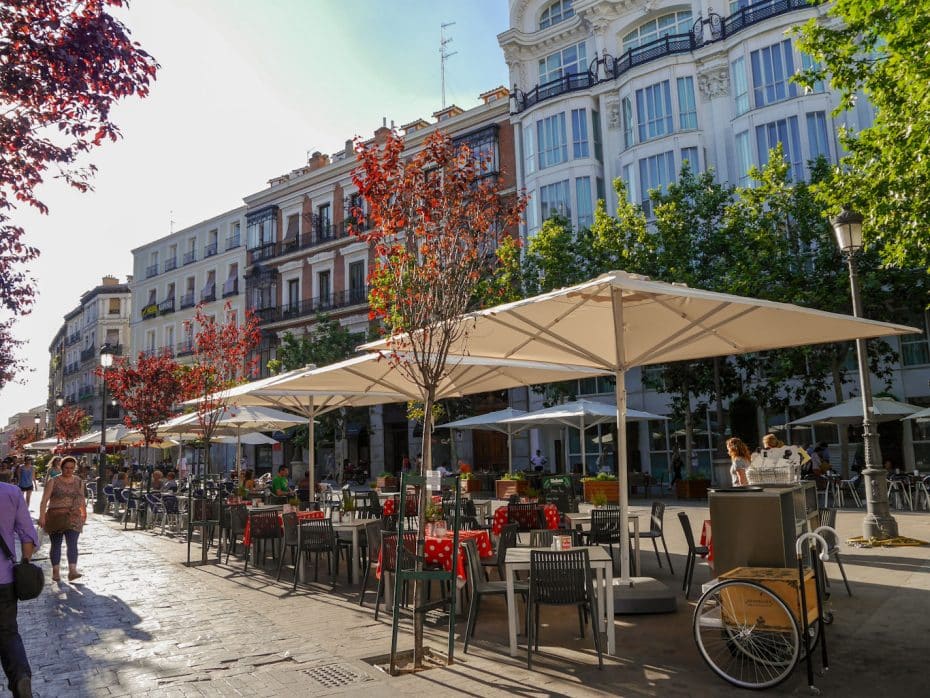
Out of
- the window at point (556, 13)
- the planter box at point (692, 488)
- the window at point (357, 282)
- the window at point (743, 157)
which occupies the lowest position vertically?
the planter box at point (692, 488)

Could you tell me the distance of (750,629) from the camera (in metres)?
4.92

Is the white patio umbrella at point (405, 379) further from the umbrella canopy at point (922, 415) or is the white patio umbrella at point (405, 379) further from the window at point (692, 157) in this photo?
the window at point (692, 157)

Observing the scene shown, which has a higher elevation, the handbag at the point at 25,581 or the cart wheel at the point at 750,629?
the handbag at the point at 25,581

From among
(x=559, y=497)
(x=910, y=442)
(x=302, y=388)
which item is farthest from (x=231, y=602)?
(x=910, y=442)

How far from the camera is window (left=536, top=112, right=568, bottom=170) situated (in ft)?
97.8

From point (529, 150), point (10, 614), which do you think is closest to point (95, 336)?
point (529, 150)

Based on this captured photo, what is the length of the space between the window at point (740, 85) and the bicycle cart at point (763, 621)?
946 inches

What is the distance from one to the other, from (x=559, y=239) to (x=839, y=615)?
57.7 feet

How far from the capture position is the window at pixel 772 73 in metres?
24.7

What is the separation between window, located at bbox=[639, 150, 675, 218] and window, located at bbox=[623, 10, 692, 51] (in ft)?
16.7

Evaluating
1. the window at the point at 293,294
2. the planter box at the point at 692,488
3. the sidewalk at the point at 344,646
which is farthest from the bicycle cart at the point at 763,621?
the window at the point at 293,294

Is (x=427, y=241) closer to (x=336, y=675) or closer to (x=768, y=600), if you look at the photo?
(x=336, y=675)

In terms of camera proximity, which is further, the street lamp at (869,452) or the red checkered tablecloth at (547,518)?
the street lamp at (869,452)

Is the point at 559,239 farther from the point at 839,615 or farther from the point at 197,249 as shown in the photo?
the point at 197,249
